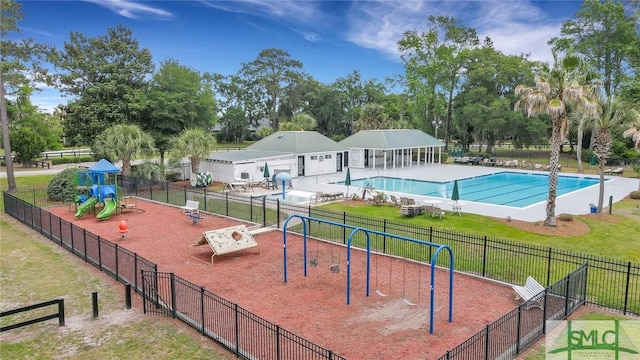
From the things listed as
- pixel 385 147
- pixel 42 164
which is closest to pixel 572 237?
pixel 385 147

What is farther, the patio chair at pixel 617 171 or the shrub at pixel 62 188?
the patio chair at pixel 617 171

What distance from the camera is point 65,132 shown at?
3744cm

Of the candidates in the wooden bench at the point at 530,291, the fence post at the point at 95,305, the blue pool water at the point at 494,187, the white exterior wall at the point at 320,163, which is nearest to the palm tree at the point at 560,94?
the blue pool water at the point at 494,187

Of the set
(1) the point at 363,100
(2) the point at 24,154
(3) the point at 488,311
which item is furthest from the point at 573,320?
(1) the point at 363,100

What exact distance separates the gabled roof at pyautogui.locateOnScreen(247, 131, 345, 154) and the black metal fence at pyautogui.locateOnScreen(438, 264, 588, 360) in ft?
93.8

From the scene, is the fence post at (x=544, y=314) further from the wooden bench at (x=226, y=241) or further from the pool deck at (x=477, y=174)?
the pool deck at (x=477, y=174)

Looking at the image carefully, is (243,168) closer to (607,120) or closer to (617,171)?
(607,120)

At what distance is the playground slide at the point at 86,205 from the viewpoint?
21641 mm

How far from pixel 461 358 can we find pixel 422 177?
101ft

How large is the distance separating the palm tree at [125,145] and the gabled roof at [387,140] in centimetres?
2020

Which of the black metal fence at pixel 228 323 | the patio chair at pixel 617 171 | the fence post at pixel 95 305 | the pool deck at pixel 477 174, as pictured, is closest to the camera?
the black metal fence at pixel 228 323

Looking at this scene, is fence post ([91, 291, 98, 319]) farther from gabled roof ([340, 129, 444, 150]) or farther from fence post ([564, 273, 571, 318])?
gabled roof ([340, 129, 444, 150])

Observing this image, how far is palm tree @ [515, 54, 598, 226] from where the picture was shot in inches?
709

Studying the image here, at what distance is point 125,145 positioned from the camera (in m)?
31.2
